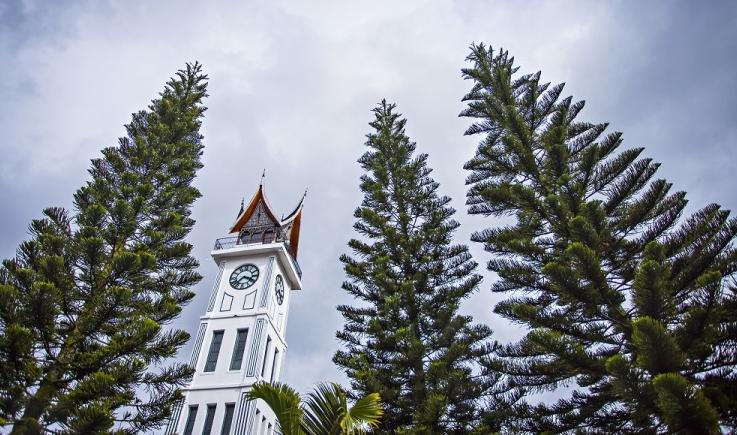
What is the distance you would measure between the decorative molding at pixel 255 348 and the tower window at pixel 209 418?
161 centimetres

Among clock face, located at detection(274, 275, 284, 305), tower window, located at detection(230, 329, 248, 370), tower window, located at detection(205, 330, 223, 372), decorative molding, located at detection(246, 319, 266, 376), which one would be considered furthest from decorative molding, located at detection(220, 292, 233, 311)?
clock face, located at detection(274, 275, 284, 305)

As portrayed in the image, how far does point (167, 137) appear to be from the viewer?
562 inches

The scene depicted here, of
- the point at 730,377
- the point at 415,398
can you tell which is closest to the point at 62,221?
the point at 415,398

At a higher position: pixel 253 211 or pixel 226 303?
pixel 253 211

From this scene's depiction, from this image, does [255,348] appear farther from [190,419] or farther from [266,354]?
[190,419]

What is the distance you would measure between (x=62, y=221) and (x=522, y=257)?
922cm

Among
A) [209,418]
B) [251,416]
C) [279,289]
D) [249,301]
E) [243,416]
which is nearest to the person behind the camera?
[243,416]

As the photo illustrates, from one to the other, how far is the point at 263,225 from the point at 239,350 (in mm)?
7394

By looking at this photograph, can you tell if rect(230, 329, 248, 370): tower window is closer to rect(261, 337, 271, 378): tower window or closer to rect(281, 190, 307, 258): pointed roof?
rect(261, 337, 271, 378): tower window

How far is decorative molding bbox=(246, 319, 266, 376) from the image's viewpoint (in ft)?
64.8

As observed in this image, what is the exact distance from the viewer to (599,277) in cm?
759

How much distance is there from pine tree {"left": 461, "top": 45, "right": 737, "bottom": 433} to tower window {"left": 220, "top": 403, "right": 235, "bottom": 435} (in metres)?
12.0

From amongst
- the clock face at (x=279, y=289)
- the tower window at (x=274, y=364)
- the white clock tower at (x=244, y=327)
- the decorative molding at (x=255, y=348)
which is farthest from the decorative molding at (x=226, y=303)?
the tower window at (x=274, y=364)

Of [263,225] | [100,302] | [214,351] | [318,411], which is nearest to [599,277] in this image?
[318,411]
